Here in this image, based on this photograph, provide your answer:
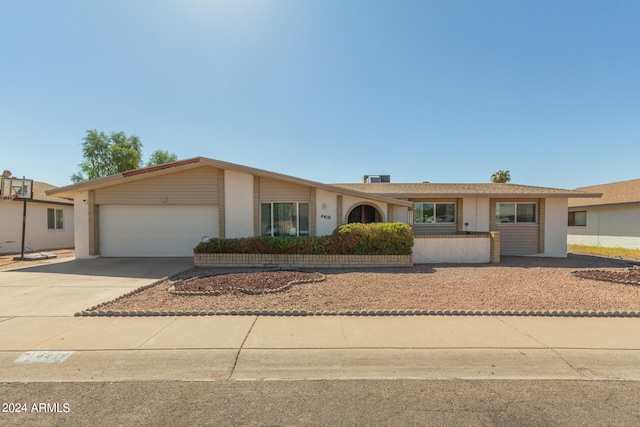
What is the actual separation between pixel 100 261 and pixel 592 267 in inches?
744

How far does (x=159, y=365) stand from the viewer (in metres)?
3.73

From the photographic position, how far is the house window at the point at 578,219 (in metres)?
20.7

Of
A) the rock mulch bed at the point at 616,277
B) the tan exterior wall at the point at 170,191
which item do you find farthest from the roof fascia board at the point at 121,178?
the rock mulch bed at the point at 616,277

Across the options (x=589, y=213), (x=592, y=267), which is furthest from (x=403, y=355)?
(x=589, y=213)

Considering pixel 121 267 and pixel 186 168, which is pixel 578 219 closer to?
pixel 186 168

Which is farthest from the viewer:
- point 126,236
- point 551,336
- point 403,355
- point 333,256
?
point 126,236

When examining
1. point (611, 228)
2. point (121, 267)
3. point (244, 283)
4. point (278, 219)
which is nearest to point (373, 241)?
point (278, 219)

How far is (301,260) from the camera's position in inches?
424

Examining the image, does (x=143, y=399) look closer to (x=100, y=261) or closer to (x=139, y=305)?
(x=139, y=305)

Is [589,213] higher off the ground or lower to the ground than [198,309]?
higher

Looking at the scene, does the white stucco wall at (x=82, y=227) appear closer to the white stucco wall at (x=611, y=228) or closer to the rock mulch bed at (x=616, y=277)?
the rock mulch bed at (x=616, y=277)

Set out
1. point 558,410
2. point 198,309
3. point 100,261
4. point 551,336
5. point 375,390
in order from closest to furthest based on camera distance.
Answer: point 558,410, point 375,390, point 551,336, point 198,309, point 100,261

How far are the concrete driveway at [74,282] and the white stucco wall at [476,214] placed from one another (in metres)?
12.4

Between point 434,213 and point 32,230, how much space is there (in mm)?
21657
